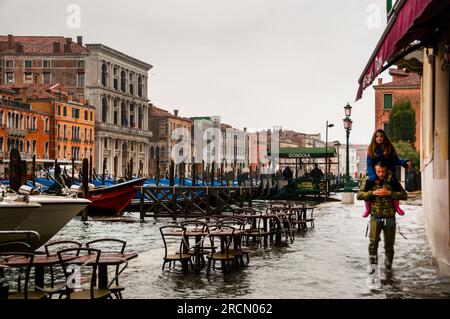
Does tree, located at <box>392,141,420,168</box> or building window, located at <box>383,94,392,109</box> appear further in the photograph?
building window, located at <box>383,94,392,109</box>

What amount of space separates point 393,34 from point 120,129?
277 ft

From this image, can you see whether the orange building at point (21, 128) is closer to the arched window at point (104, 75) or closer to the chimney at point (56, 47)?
the chimney at point (56, 47)

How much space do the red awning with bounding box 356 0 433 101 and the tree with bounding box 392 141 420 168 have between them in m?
41.3

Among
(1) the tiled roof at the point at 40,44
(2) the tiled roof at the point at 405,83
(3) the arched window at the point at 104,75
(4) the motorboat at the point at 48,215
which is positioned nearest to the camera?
(4) the motorboat at the point at 48,215

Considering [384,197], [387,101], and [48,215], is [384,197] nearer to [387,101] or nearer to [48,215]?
[48,215]

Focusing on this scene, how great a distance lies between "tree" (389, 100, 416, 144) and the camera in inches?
2047

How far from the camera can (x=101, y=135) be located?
84625mm

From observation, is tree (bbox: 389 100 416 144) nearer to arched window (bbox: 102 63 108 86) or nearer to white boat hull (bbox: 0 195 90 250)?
white boat hull (bbox: 0 195 90 250)

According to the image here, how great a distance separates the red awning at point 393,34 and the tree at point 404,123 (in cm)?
4484

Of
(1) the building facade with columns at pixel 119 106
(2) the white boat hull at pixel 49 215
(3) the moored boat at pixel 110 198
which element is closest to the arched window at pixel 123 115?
(1) the building facade with columns at pixel 119 106

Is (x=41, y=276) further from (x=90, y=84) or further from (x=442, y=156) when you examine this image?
(x=90, y=84)

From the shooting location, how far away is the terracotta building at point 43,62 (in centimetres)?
8131

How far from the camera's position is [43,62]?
270ft

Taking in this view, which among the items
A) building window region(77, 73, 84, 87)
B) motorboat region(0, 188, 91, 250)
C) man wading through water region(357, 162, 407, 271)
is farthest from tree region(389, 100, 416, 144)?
building window region(77, 73, 84, 87)
